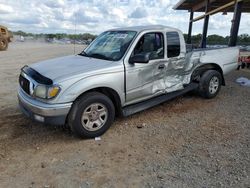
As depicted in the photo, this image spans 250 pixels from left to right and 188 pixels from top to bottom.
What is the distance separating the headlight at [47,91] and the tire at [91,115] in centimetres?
40

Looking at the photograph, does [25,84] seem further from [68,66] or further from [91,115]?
[91,115]

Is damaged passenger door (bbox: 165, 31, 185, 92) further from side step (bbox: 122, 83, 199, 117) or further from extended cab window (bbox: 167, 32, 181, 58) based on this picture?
side step (bbox: 122, 83, 199, 117)

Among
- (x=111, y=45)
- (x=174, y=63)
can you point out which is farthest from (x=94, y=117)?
(x=174, y=63)

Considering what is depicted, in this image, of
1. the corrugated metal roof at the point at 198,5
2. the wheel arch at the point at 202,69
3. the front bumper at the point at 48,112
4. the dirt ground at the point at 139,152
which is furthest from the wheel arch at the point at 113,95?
the corrugated metal roof at the point at 198,5

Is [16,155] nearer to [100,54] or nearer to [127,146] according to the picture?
[127,146]

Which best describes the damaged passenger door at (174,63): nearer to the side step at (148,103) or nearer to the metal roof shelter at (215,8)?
the side step at (148,103)

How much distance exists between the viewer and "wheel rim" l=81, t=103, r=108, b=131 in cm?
442

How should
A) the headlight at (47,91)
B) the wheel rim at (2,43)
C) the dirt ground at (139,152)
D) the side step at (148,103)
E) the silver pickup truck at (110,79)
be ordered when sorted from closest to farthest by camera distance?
the dirt ground at (139,152) → the headlight at (47,91) → the silver pickup truck at (110,79) → the side step at (148,103) → the wheel rim at (2,43)

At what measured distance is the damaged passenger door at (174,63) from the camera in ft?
18.4

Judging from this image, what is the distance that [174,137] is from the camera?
4594 millimetres

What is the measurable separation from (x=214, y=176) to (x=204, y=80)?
3574mm

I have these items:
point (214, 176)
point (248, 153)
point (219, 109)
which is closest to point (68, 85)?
point (214, 176)

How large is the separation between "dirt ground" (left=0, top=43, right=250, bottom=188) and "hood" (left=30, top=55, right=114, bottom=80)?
1117 millimetres

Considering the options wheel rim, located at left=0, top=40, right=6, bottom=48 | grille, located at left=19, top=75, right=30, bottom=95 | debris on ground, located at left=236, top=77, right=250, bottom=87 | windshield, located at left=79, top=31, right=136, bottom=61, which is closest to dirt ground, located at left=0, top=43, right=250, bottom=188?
grille, located at left=19, top=75, right=30, bottom=95
